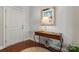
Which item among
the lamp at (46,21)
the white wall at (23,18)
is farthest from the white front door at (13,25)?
the lamp at (46,21)

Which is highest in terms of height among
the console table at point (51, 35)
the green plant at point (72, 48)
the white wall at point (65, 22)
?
the white wall at point (65, 22)

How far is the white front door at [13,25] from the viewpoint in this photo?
140 centimetres

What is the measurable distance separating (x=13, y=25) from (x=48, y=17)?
1.60ft

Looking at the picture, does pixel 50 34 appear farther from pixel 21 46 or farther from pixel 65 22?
pixel 21 46

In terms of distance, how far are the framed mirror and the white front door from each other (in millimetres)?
286

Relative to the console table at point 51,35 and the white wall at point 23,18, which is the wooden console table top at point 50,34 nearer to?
the console table at point 51,35

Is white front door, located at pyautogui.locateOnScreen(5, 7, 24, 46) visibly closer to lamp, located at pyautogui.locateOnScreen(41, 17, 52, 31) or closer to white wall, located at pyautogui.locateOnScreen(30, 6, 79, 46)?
white wall, located at pyautogui.locateOnScreen(30, 6, 79, 46)

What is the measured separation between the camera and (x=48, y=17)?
1455mm

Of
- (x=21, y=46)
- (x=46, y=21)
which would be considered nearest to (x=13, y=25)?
(x=21, y=46)

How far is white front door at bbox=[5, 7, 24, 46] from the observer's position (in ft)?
4.61

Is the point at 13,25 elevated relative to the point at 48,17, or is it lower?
lower

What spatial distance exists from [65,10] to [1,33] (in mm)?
897

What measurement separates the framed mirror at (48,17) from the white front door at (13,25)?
29 cm
